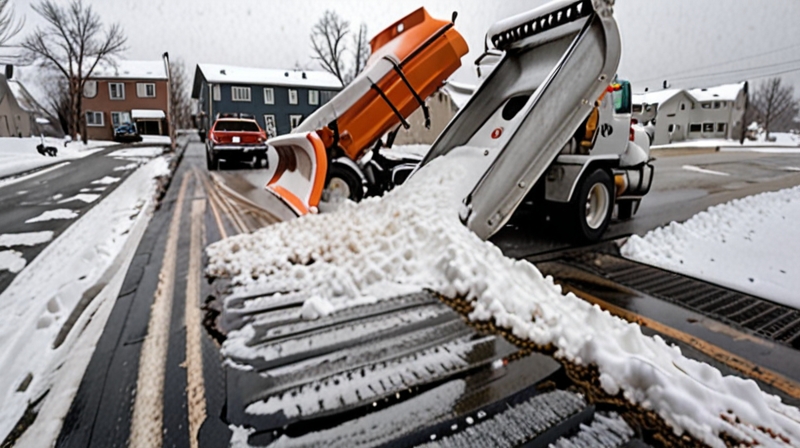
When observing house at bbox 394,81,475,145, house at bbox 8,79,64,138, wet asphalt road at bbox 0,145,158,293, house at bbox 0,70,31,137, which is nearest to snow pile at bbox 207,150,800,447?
wet asphalt road at bbox 0,145,158,293

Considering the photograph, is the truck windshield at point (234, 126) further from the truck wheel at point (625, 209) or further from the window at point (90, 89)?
the window at point (90, 89)

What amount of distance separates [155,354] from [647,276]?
4364 millimetres

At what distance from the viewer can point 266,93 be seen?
41969mm

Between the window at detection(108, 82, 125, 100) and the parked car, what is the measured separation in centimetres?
353

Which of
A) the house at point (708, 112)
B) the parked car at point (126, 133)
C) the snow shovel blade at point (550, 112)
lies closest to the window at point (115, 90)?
the parked car at point (126, 133)

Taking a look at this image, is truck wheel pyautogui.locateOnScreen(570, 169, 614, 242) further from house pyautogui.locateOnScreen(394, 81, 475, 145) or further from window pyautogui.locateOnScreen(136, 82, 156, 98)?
window pyautogui.locateOnScreen(136, 82, 156, 98)

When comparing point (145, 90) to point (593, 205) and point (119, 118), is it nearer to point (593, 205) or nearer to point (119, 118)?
point (119, 118)

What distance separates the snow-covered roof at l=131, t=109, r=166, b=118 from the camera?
44.6 meters

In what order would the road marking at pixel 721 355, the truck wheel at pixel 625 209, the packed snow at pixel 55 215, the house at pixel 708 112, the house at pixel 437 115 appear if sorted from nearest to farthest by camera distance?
the road marking at pixel 721 355
the truck wheel at pixel 625 209
the packed snow at pixel 55 215
the house at pixel 437 115
the house at pixel 708 112

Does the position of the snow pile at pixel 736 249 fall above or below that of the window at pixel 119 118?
below

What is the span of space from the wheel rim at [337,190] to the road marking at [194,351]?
2.72 meters

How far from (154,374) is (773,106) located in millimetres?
60006

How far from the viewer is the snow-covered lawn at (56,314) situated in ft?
7.11

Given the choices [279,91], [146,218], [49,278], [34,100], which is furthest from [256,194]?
[34,100]
